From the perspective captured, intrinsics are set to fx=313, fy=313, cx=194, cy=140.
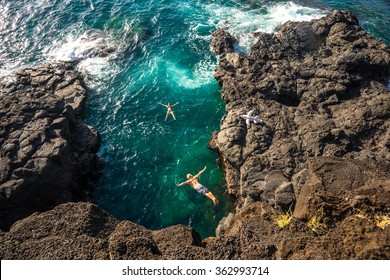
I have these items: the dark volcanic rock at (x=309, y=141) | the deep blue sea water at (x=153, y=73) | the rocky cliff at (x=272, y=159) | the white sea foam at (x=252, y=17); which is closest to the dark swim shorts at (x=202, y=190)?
the deep blue sea water at (x=153, y=73)

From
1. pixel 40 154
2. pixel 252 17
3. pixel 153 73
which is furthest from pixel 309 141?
pixel 252 17

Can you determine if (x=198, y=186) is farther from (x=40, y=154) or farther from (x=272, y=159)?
(x=40, y=154)

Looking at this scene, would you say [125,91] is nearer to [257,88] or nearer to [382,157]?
[257,88]

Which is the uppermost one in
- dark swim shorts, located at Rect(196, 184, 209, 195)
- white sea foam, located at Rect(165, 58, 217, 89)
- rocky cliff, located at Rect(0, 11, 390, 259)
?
rocky cliff, located at Rect(0, 11, 390, 259)

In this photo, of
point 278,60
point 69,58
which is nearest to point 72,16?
point 69,58

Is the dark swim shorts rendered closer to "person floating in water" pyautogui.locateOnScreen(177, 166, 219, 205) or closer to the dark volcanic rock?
"person floating in water" pyautogui.locateOnScreen(177, 166, 219, 205)

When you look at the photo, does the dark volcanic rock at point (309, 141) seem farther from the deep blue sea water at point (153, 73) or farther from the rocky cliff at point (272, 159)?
the deep blue sea water at point (153, 73)

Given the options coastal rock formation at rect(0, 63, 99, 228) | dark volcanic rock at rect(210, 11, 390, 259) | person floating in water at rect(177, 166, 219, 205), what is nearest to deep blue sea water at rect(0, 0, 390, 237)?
person floating in water at rect(177, 166, 219, 205)
